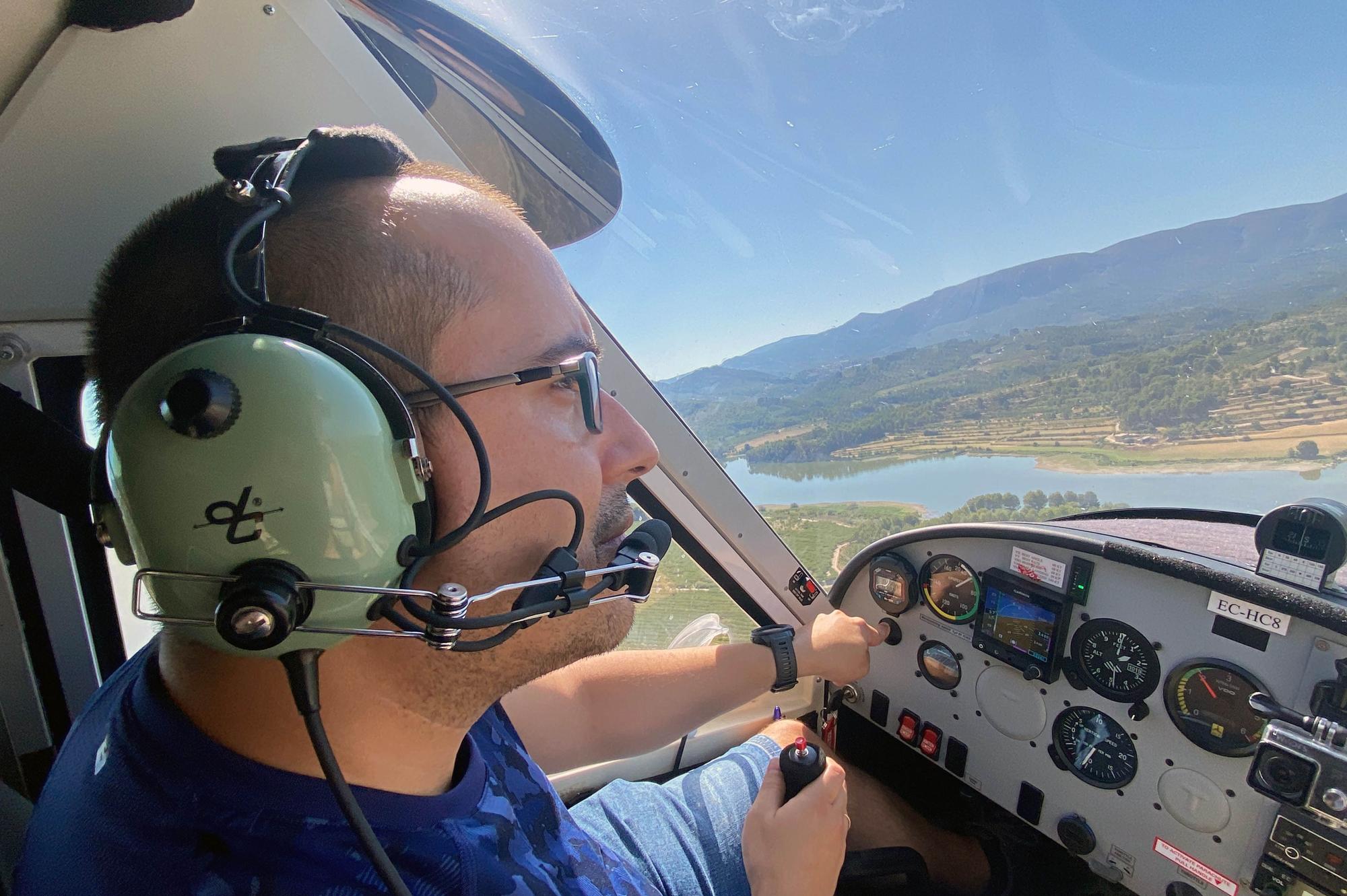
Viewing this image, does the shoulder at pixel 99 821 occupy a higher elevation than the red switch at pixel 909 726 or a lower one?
higher

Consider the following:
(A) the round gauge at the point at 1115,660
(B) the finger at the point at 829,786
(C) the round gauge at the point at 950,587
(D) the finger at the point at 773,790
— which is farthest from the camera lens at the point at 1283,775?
(D) the finger at the point at 773,790

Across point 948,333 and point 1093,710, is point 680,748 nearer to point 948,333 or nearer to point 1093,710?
point 1093,710

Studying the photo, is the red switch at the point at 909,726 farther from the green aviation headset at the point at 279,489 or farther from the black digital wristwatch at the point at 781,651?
the green aviation headset at the point at 279,489

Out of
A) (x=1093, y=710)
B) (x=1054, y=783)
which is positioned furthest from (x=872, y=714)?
(x=1093, y=710)

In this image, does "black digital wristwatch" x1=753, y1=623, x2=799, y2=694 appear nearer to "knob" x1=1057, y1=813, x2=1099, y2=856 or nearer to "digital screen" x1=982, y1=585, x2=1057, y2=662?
"digital screen" x1=982, y1=585, x2=1057, y2=662

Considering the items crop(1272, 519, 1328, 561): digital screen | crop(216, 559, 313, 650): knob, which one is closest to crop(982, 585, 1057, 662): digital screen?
crop(1272, 519, 1328, 561): digital screen

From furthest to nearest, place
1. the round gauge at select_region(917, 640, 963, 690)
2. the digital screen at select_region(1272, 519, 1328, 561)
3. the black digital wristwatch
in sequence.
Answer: the round gauge at select_region(917, 640, 963, 690)
the black digital wristwatch
the digital screen at select_region(1272, 519, 1328, 561)
